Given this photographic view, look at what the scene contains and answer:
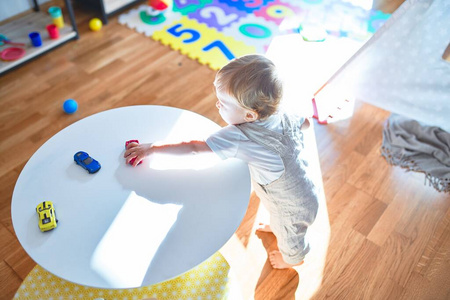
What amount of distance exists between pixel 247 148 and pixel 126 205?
0.32m

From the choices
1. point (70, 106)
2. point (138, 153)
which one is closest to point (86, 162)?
point (138, 153)

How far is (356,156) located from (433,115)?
39 cm

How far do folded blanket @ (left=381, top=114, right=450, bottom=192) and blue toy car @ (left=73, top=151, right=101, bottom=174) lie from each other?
1226 millimetres

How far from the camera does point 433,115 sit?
5.65 ft

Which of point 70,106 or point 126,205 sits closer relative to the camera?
point 126,205

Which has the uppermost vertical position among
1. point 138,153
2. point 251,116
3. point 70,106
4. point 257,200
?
point 251,116

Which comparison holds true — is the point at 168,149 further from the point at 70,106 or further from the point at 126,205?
the point at 70,106

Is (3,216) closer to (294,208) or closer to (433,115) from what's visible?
(294,208)

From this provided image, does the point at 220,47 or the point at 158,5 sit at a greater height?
the point at 158,5

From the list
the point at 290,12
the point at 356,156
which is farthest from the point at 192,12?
the point at 356,156

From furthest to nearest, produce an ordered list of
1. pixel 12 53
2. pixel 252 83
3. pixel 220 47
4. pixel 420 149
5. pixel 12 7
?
pixel 12 7 → pixel 220 47 → pixel 12 53 → pixel 420 149 → pixel 252 83

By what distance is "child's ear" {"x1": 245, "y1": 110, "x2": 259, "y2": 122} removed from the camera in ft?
3.03

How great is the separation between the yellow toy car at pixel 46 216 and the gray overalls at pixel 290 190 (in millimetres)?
479

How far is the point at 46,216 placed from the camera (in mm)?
886
